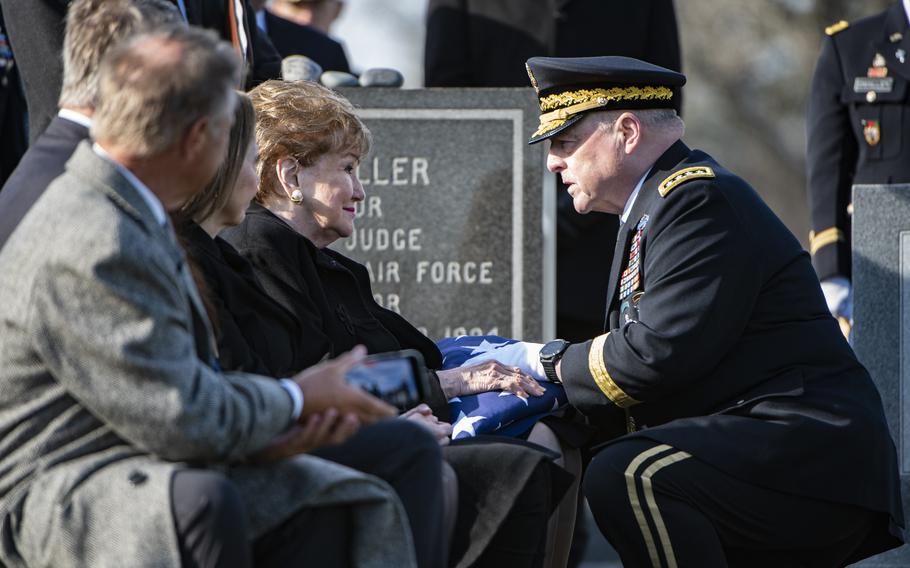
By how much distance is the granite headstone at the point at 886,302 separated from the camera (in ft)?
18.5

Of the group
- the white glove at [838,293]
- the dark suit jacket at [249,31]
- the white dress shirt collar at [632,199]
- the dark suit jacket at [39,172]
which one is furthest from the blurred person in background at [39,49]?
the white glove at [838,293]

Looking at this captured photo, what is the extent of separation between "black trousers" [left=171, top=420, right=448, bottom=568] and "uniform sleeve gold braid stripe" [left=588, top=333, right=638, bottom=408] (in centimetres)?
86

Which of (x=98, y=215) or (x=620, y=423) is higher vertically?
(x=98, y=215)

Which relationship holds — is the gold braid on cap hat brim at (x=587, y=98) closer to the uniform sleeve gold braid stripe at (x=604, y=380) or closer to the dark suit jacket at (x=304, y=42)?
the uniform sleeve gold braid stripe at (x=604, y=380)

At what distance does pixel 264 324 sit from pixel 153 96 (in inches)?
45.8

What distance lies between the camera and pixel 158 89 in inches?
116

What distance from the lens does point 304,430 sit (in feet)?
10.2

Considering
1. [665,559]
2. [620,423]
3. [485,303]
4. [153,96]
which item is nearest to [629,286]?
[620,423]

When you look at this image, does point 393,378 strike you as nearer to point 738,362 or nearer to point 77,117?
point 77,117

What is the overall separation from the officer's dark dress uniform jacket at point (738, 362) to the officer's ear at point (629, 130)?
0.22 m

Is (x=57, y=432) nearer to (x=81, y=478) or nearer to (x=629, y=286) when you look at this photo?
(x=81, y=478)

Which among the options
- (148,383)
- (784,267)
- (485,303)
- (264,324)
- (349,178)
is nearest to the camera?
(148,383)

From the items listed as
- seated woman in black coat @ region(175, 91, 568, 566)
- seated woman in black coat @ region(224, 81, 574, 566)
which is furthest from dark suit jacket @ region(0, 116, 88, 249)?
seated woman in black coat @ region(224, 81, 574, 566)

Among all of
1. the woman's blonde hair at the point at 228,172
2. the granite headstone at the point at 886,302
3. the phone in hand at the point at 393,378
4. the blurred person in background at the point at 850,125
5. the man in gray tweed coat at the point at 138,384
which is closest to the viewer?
the man in gray tweed coat at the point at 138,384
